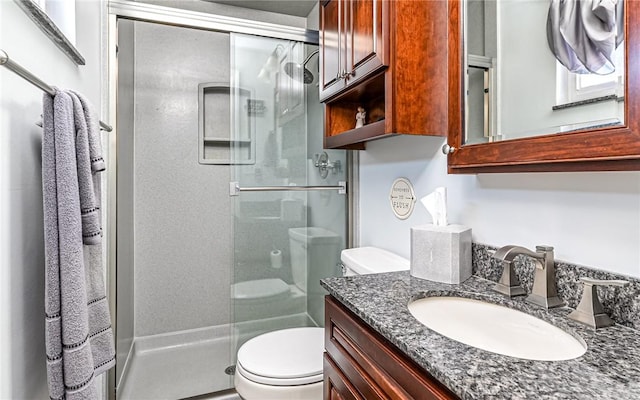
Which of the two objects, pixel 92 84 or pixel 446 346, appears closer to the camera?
pixel 446 346

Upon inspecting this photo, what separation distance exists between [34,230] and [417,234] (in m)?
1.07

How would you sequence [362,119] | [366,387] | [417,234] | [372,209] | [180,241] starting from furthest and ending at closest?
1. [180,241]
2. [372,209]
3. [362,119]
4. [417,234]
5. [366,387]

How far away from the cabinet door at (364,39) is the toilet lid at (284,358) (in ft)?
3.70

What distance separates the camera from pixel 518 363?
569 millimetres

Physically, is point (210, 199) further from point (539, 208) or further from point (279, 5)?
point (539, 208)

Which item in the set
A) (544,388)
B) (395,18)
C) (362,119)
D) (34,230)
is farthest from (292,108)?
(544,388)

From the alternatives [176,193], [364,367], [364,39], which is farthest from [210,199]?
[364,367]

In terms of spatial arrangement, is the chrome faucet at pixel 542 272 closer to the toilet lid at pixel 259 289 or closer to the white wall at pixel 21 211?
the white wall at pixel 21 211

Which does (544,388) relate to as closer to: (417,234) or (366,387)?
(366,387)

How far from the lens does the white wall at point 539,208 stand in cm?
75

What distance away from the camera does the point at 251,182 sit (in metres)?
1.75

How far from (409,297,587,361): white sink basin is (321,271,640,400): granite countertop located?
0.02 m

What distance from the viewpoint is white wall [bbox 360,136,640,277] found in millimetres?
750

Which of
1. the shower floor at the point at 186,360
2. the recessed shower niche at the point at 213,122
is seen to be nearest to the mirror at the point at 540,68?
the shower floor at the point at 186,360
